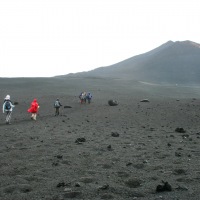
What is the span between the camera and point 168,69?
98188 millimetres

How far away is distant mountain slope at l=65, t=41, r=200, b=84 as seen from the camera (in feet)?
288

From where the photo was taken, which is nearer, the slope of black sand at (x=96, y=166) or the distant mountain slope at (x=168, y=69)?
the slope of black sand at (x=96, y=166)

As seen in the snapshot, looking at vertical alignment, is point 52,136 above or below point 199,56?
below

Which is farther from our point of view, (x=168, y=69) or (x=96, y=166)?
(x=168, y=69)

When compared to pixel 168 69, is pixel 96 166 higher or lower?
lower

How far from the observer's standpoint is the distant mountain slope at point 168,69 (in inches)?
3460

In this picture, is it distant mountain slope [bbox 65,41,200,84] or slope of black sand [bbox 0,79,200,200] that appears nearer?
slope of black sand [bbox 0,79,200,200]

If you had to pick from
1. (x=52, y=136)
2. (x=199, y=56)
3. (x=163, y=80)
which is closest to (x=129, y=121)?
(x=52, y=136)

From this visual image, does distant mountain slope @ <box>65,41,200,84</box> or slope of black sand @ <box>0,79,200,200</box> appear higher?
distant mountain slope @ <box>65,41,200,84</box>

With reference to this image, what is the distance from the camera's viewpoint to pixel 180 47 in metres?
123

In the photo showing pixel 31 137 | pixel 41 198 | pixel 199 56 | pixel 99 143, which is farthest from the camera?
pixel 199 56

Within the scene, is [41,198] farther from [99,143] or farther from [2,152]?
[99,143]

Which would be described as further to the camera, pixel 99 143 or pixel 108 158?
pixel 99 143

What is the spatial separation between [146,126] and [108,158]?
983 centimetres
